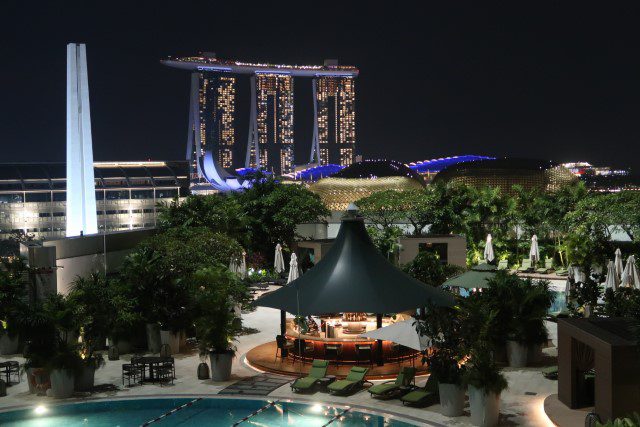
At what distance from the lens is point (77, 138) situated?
4188 cm

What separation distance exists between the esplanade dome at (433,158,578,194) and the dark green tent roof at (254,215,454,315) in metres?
50.6

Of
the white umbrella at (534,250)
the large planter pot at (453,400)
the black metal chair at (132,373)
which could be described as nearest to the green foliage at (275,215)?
the white umbrella at (534,250)

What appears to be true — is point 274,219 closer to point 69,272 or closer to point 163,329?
point 69,272

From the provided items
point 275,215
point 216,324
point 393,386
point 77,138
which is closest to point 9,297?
point 216,324

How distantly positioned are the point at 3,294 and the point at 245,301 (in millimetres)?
7757

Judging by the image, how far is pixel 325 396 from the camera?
60.2 feet

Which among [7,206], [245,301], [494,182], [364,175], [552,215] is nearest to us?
[245,301]

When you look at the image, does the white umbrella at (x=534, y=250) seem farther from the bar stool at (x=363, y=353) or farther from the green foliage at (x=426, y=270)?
the bar stool at (x=363, y=353)

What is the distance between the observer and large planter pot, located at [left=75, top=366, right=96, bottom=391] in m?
19.1

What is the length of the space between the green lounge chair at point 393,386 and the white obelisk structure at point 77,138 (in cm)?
2762

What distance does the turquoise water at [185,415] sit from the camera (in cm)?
1662

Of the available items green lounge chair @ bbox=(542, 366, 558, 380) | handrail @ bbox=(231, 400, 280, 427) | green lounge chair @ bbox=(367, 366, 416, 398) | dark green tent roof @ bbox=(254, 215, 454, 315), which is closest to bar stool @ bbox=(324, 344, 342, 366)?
dark green tent roof @ bbox=(254, 215, 454, 315)

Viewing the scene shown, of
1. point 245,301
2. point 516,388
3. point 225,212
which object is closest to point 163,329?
point 245,301

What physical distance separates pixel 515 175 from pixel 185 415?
59380mm
